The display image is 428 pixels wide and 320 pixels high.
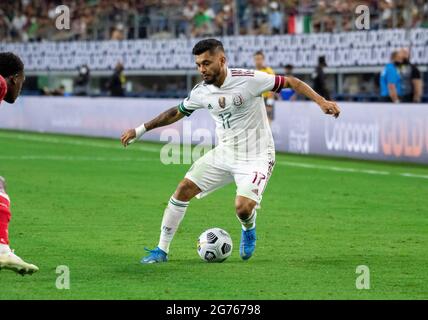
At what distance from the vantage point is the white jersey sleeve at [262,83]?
10664mm

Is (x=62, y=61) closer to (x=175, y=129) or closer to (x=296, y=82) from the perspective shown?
(x=175, y=129)

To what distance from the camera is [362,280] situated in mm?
9305

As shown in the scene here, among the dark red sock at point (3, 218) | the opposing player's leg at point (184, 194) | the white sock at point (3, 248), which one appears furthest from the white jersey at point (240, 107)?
the white sock at point (3, 248)

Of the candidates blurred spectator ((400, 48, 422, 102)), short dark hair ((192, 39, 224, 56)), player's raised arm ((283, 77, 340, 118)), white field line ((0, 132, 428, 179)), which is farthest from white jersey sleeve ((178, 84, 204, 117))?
blurred spectator ((400, 48, 422, 102))

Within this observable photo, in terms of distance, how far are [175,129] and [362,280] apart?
804 inches

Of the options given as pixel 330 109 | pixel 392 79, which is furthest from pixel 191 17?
pixel 330 109

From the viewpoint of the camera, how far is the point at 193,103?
424 inches

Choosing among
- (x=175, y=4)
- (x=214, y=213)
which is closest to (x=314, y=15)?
(x=175, y=4)

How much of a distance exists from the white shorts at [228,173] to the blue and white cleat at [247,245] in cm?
34

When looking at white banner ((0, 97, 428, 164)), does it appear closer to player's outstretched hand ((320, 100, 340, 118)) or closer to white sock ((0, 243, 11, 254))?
player's outstretched hand ((320, 100, 340, 118))

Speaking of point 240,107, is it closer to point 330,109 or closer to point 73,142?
point 330,109

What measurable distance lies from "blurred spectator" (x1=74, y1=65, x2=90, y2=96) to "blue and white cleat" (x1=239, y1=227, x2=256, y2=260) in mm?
26869

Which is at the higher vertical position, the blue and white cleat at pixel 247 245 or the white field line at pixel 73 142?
the blue and white cleat at pixel 247 245

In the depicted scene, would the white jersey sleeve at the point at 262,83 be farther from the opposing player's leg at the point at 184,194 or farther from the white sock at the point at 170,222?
the white sock at the point at 170,222
